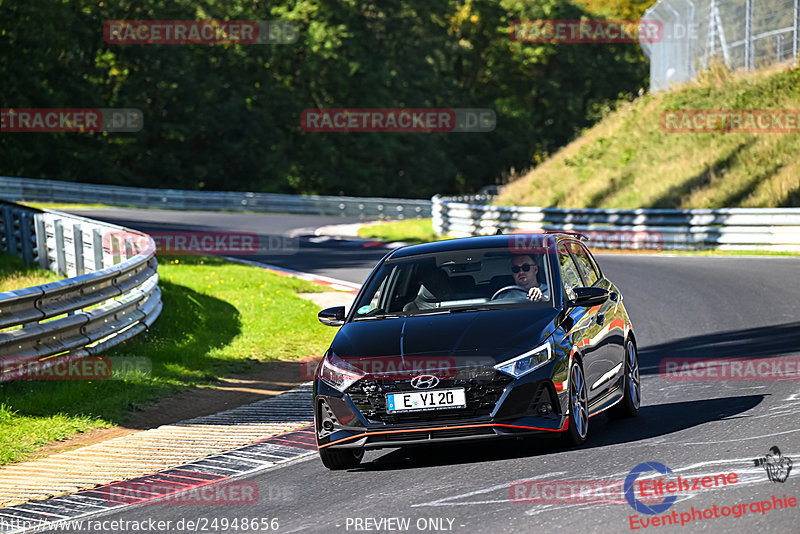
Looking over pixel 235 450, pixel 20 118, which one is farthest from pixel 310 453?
pixel 20 118

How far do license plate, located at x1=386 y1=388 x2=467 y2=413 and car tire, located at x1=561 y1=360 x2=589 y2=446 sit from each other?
82 centimetres

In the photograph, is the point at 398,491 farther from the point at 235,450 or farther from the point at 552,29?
the point at 552,29

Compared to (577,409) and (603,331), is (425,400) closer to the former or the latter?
(577,409)

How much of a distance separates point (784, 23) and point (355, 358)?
28.4 metres

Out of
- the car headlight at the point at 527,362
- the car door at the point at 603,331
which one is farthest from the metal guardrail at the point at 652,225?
the car headlight at the point at 527,362

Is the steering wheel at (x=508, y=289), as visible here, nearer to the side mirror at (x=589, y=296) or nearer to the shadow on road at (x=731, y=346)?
the side mirror at (x=589, y=296)

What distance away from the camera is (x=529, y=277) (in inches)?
349

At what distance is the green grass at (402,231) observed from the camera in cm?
3338

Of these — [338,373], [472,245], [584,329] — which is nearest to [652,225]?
[472,245]

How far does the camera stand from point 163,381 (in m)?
12.0

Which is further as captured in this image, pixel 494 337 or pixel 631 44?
pixel 631 44

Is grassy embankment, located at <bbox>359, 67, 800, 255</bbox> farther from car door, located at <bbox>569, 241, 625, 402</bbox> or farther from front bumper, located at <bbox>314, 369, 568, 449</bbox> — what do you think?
front bumper, located at <bbox>314, 369, 568, 449</bbox>

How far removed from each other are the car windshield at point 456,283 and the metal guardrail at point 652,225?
15.0 metres

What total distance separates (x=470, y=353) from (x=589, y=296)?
1324 mm
